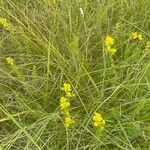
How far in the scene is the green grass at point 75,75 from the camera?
1.48 m

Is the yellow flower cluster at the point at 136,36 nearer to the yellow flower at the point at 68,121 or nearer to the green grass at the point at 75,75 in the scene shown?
the green grass at the point at 75,75

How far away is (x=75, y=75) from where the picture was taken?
1.61 m

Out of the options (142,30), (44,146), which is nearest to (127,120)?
(44,146)

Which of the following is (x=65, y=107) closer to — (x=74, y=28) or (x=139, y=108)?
(x=139, y=108)

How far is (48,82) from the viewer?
1.62m

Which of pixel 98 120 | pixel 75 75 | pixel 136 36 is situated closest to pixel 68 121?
pixel 98 120

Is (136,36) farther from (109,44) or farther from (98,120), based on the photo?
(98,120)

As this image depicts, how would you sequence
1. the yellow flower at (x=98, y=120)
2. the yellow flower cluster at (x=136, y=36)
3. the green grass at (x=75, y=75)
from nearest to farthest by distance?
the yellow flower at (x=98, y=120) < the green grass at (x=75, y=75) < the yellow flower cluster at (x=136, y=36)

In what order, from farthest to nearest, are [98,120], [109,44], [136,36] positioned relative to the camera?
[136,36]
[109,44]
[98,120]

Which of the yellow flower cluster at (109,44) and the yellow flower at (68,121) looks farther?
the yellow flower cluster at (109,44)

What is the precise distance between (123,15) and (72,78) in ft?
1.47

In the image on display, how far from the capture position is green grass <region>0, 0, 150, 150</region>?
148 centimetres

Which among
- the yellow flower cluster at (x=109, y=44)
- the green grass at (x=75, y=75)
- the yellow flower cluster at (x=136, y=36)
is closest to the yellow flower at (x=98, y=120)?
the green grass at (x=75, y=75)


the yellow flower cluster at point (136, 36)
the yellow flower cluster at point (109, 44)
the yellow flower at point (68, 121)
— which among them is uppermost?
the yellow flower cluster at point (109, 44)
